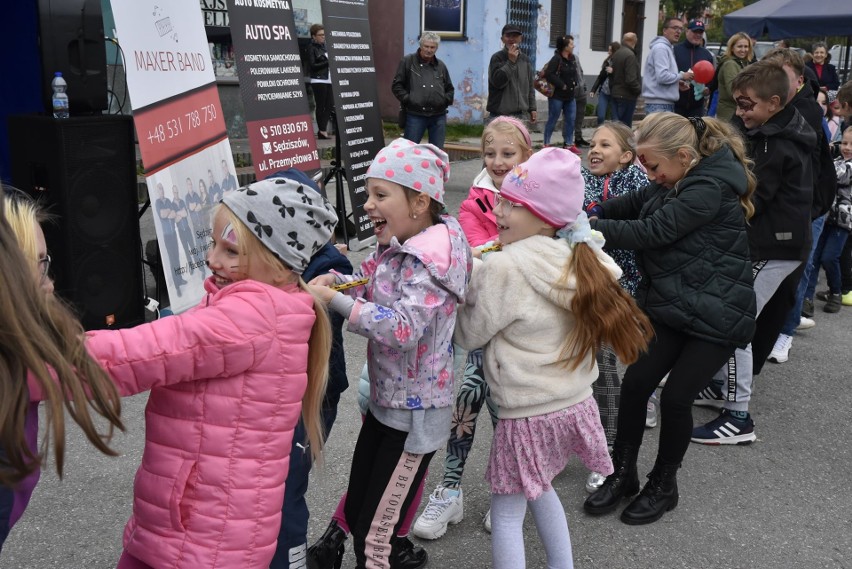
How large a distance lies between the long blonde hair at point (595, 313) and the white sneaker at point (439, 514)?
3.20 ft

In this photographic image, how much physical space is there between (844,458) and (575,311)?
94.1 inches

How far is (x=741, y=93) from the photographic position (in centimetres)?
420

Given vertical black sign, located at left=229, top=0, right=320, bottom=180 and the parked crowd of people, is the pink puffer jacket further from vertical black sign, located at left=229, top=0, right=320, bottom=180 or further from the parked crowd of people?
vertical black sign, located at left=229, top=0, right=320, bottom=180

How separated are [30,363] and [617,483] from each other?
266 cm

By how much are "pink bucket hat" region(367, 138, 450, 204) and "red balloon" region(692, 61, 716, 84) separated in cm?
949

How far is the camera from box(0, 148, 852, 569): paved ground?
3.28 m

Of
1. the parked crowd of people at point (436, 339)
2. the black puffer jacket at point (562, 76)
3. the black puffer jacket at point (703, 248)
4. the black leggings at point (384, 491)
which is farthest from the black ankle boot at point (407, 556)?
the black puffer jacket at point (562, 76)

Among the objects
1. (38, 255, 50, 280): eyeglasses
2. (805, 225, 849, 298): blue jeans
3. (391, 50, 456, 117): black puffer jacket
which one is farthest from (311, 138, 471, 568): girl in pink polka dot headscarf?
(391, 50, 456, 117): black puffer jacket

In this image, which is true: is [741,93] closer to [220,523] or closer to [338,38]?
[220,523]

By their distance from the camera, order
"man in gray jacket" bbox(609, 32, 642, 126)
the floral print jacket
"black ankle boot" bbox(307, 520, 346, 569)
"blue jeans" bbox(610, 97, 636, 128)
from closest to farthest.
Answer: the floral print jacket → "black ankle boot" bbox(307, 520, 346, 569) → "man in gray jacket" bbox(609, 32, 642, 126) → "blue jeans" bbox(610, 97, 636, 128)

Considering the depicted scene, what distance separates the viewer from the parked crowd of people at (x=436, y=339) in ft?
6.19

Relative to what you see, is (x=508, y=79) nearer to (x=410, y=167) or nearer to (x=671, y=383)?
(x=671, y=383)

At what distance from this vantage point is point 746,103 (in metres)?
4.16

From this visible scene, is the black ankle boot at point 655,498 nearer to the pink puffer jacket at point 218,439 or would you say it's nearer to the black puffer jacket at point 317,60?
the pink puffer jacket at point 218,439
